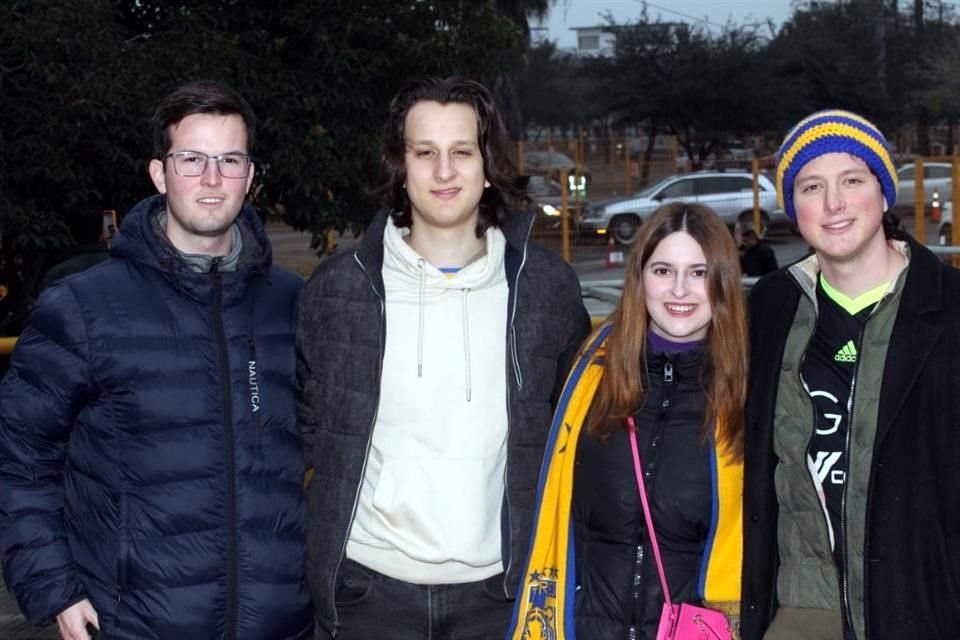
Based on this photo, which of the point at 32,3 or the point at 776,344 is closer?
the point at 776,344

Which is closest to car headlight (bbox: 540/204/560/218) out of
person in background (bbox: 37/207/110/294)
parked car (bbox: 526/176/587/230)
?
parked car (bbox: 526/176/587/230)

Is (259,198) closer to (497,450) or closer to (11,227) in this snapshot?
(11,227)

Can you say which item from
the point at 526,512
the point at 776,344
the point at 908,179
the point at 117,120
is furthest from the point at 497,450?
the point at 908,179

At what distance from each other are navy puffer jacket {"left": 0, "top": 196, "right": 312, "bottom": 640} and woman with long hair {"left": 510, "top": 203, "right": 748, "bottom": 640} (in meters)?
0.79

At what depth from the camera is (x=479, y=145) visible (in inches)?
140

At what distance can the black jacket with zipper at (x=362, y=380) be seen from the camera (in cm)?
334

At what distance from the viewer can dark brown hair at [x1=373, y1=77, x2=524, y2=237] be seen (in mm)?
3547

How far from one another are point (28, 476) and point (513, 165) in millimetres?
1625

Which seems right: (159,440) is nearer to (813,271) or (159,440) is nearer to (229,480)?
(229,480)

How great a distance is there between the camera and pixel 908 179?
2228 cm

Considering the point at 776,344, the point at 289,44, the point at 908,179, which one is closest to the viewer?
the point at 776,344

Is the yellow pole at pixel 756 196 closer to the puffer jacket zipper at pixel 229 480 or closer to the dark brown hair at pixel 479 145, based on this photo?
the dark brown hair at pixel 479 145

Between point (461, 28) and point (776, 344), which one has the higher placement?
point (461, 28)

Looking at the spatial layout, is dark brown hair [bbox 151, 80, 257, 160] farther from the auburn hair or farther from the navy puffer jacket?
the auburn hair
